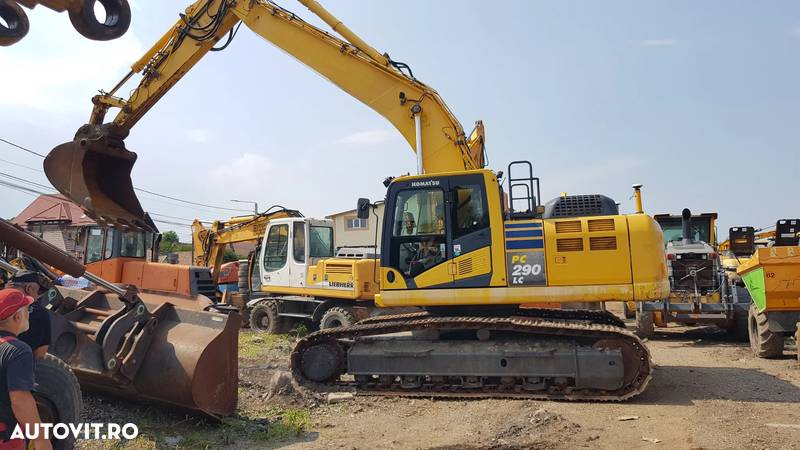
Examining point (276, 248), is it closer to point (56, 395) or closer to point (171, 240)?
point (56, 395)

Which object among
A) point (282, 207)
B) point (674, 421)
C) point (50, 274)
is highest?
point (282, 207)

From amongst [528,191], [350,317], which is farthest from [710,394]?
[350,317]

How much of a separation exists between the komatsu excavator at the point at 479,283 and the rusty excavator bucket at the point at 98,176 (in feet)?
0.05

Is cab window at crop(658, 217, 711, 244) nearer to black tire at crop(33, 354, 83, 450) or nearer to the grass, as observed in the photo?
the grass

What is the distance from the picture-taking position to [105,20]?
10.2 ft

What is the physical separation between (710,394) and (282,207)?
1006cm

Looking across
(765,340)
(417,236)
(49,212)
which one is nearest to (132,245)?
(417,236)

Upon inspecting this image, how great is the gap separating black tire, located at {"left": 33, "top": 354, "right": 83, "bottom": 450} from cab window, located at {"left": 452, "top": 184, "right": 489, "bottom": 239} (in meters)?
4.39

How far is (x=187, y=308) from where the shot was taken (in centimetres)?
612

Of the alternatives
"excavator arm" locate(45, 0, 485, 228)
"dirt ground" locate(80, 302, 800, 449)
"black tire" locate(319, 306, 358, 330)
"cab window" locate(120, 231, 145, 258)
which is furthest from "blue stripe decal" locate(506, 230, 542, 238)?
"cab window" locate(120, 231, 145, 258)

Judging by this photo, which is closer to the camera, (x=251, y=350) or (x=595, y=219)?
(x=595, y=219)

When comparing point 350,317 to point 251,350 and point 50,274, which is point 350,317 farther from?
point 50,274

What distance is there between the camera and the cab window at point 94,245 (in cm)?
1255

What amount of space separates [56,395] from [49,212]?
99.7 ft
